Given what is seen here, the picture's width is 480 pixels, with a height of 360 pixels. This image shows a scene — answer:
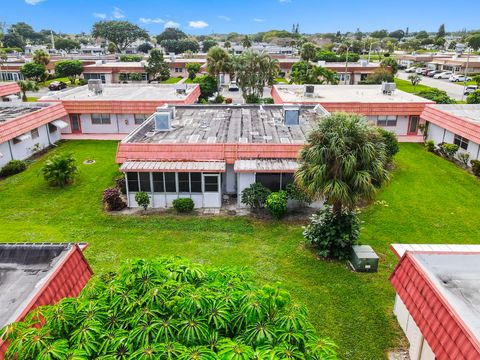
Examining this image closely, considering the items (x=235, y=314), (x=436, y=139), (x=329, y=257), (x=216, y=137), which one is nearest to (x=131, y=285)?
(x=235, y=314)

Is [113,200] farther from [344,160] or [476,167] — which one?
[476,167]

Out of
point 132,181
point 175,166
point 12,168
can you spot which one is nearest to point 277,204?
point 175,166

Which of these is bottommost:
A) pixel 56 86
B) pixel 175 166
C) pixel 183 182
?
pixel 183 182

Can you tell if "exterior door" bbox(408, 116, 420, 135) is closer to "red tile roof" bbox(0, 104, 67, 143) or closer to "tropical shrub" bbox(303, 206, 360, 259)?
"tropical shrub" bbox(303, 206, 360, 259)

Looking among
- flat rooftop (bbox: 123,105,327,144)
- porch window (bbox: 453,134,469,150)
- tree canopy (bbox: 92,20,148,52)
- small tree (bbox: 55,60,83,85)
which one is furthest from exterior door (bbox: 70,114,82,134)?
tree canopy (bbox: 92,20,148,52)

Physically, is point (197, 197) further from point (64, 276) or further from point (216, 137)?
point (64, 276)

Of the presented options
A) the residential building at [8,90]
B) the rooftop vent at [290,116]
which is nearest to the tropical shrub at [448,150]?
the rooftop vent at [290,116]

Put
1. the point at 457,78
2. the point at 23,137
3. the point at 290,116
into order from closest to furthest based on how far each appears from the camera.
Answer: the point at 290,116 → the point at 23,137 → the point at 457,78
